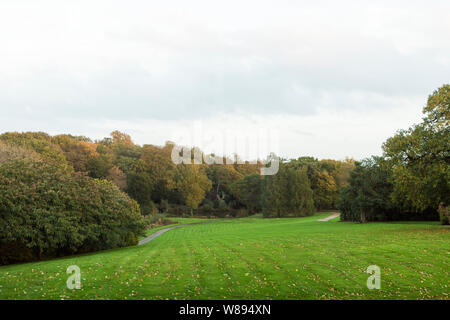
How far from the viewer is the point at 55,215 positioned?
62.4 feet

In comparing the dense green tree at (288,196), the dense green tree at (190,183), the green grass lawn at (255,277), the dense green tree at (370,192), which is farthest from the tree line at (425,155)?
the dense green tree at (190,183)

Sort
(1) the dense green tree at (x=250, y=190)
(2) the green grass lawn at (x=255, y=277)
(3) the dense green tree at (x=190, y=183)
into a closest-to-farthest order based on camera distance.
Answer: (2) the green grass lawn at (x=255, y=277), (3) the dense green tree at (x=190, y=183), (1) the dense green tree at (x=250, y=190)

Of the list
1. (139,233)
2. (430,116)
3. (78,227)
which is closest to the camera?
(78,227)

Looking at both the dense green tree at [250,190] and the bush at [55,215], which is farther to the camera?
the dense green tree at [250,190]

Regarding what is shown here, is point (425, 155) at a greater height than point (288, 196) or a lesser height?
greater

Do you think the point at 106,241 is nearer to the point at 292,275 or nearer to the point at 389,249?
the point at 292,275

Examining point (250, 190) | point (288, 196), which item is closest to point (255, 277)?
point (288, 196)

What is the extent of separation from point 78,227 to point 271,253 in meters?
10.8

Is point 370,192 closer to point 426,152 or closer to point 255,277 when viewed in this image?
point 426,152

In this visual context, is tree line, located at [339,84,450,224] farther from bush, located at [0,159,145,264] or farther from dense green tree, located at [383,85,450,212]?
bush, located at [0,159,145,264]

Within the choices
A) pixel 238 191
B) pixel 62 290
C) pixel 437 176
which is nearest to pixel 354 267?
pixel 62 290

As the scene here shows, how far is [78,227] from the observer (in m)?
19.5

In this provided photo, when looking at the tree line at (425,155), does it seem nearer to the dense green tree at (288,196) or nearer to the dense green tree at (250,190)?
the dense green tree at (288,196)

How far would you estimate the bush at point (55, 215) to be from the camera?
17734 mm
